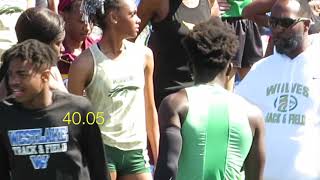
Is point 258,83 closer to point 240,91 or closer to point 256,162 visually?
point 240,91

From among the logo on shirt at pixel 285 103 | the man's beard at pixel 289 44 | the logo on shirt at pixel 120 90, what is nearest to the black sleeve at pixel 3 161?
the logo on shirt at pixel 120 90

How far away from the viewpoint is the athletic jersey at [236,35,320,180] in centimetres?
604

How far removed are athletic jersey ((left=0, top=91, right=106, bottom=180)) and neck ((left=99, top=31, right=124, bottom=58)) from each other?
1.32 metres

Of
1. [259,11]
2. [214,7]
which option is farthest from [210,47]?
[259,11]

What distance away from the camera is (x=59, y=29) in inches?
232

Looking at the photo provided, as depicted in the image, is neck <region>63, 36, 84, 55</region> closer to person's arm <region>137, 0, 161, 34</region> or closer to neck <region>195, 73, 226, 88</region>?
person's arm <region>137, 0, 161, 34</region>

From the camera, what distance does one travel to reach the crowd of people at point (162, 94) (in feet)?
16.1

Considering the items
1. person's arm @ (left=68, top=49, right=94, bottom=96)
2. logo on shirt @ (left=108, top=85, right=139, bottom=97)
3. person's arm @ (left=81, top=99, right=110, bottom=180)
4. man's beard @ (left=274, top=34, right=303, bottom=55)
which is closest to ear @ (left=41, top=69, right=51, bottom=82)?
person's arm @ (left=81, top=99, right=110, bottom=180)

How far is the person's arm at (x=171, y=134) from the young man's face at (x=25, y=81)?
0.69 metres

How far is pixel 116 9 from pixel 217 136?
1.90 meters

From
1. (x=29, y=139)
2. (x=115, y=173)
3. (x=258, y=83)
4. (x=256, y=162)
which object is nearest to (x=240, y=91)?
(x=258, y=83)

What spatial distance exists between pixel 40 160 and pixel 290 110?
6.04 ft

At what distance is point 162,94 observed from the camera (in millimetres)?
7652

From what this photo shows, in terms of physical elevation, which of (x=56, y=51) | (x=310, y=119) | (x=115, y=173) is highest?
(x=56, y=51)
